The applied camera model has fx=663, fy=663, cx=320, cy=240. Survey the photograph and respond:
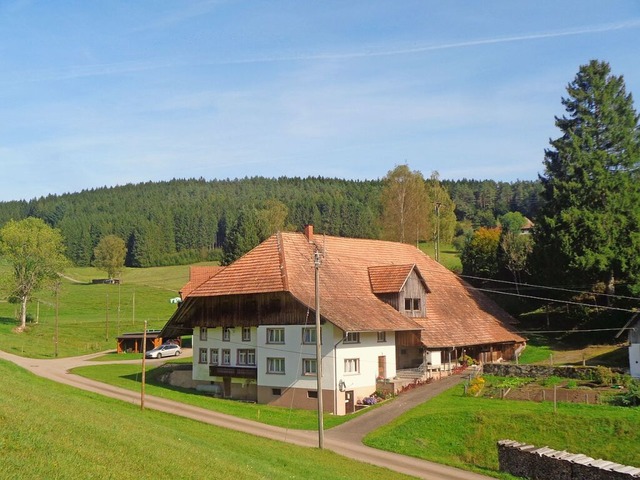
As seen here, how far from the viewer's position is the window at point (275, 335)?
4353 cm

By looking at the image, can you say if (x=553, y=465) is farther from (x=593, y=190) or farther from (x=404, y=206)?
(x=404, y=206)

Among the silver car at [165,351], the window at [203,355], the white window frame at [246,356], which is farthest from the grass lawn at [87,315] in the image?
the white window frame at [246,356]

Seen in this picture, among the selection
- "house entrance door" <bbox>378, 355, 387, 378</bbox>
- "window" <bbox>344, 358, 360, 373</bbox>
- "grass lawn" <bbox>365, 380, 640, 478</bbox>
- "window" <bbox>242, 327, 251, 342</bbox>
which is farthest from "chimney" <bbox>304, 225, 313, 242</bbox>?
"grass lawn" <bbox>365, 380, 640, 478</bbox>

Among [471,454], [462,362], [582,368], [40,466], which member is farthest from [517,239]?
[40,466]

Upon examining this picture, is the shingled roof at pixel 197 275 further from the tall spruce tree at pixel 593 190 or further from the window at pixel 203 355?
the tall spruce tree at pixel 593 190

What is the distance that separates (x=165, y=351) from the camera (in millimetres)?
67875

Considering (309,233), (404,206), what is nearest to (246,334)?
(309,233)

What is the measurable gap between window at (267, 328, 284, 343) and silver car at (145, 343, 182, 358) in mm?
26607

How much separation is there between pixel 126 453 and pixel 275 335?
2788cm

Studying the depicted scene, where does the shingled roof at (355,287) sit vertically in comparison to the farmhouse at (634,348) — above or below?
above

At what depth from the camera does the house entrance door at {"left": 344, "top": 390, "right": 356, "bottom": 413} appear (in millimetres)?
41156

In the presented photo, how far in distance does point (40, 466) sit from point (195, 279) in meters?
59.7

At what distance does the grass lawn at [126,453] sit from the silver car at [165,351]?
40.3 meters

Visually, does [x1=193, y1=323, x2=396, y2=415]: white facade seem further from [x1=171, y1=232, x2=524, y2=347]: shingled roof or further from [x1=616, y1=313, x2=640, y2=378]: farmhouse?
[x1=616, y1=313, x2=640, y2=378]: farmhouse
